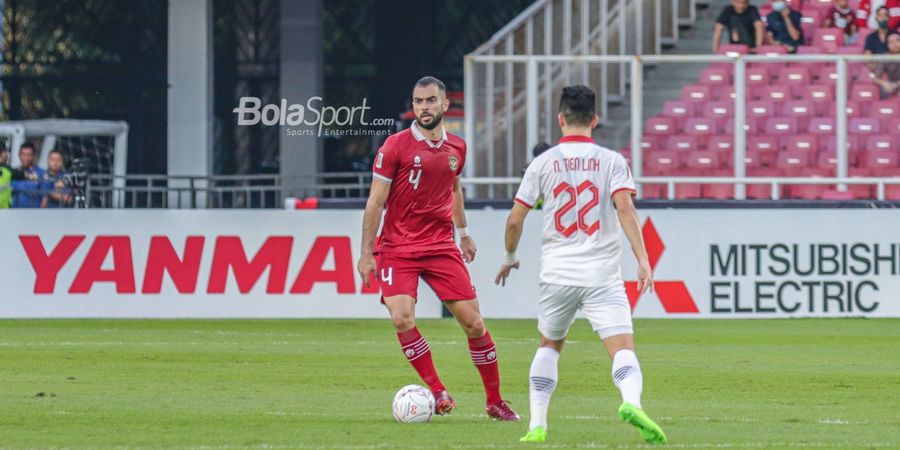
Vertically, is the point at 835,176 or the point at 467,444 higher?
the point at 835,176

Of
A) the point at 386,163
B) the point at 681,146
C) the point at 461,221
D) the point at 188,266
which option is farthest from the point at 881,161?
the point at 386,163

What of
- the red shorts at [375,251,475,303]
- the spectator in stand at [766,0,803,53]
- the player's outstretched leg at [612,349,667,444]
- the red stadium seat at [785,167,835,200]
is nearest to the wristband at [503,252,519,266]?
the player's outstretched leg at [612,349,667,444]

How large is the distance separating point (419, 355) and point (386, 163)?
1.12 meters

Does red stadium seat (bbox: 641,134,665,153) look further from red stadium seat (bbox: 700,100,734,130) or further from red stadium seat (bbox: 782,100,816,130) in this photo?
red stadium seat (bbox: 782,100,816,130)

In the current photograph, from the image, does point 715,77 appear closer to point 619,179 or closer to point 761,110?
point 761,110

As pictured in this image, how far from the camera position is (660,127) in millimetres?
21266

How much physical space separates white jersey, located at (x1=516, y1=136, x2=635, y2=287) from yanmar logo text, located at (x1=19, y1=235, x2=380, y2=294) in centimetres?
1074

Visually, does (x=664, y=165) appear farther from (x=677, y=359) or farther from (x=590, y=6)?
(x=677, y=359)

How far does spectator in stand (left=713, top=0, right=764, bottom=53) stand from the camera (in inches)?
953

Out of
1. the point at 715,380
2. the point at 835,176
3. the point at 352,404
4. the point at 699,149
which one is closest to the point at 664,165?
the point at 699,149

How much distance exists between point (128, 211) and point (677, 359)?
737 centimetres

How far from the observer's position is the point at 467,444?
8.84m

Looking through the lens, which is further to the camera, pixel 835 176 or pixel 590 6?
pixel 590 6

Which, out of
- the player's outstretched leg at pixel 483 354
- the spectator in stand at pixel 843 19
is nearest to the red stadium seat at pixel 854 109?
the spectator in stand at pixel 843 19
